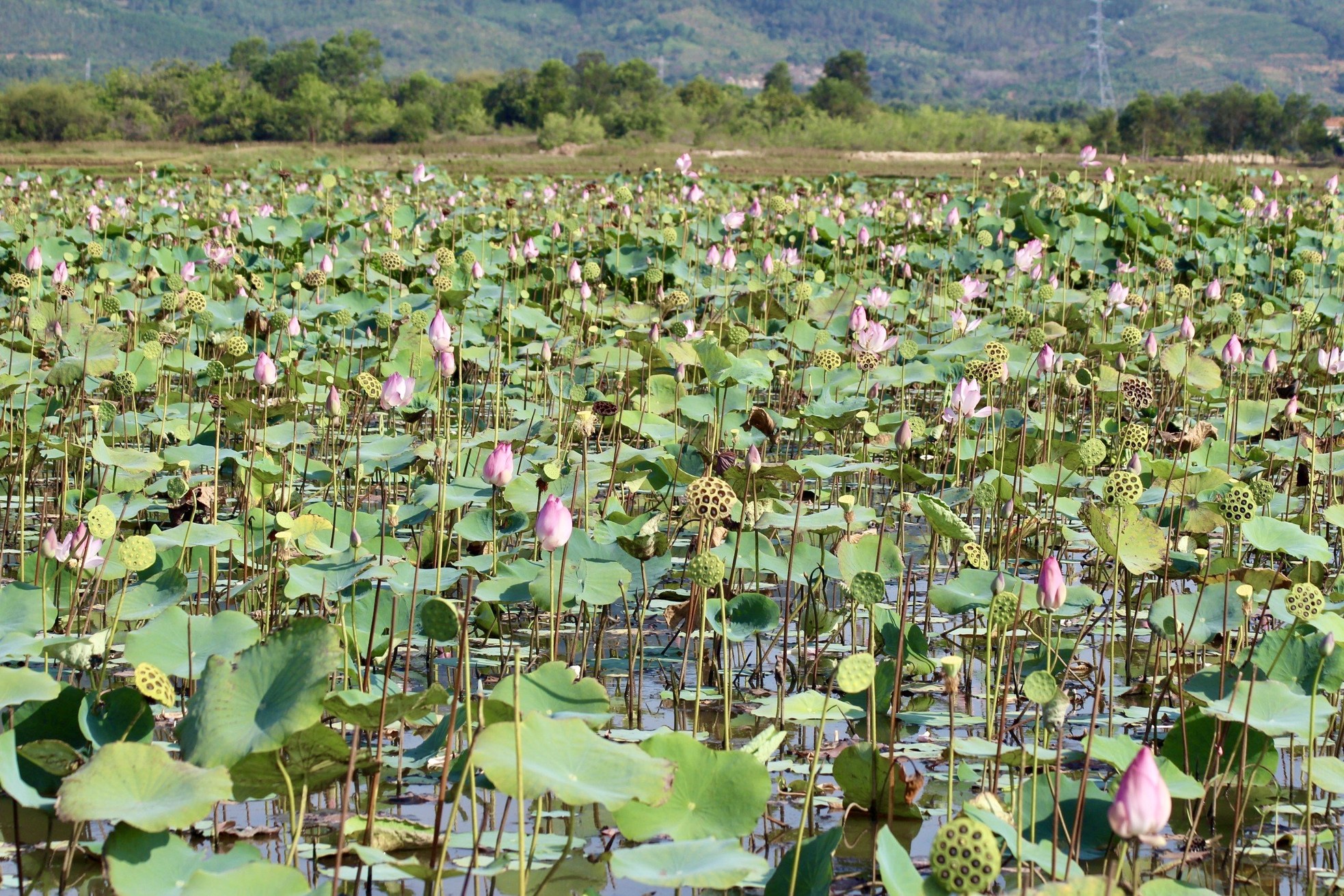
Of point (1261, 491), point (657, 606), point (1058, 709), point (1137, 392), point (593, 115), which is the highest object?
point (593, 115)

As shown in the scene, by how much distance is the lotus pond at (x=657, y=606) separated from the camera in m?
1.90

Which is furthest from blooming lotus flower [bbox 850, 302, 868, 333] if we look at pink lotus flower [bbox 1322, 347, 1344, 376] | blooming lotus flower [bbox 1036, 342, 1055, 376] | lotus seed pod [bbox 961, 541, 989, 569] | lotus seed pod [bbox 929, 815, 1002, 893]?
lotus seed pod [bbox 929, 815, 1002, 893]

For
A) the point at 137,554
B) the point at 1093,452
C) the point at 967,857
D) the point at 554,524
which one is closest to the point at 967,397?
the point at 1093,452

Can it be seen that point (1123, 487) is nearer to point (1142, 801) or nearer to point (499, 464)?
point (499, 464)

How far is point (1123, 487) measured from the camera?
8.68ft

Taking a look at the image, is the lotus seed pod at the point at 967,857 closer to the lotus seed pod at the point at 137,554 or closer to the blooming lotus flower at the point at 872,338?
the lotus seed pod at the point at 137,554

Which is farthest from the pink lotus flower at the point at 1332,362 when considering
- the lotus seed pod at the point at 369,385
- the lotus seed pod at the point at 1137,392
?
the lotus seed pod at the point at 369,385

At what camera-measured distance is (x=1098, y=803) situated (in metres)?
2.11

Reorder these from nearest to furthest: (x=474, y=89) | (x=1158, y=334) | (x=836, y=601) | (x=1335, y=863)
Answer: (x=1335, y=863) < (x=836, y=601) < (x=1158, y=334) < (x=474, y=89)

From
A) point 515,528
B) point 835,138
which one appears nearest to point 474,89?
point 835,138

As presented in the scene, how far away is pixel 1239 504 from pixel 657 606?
1.38 meters

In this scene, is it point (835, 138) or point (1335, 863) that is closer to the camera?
Result: point (1335, 863)

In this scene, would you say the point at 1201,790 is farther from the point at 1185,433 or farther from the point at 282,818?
the point at 1185,433

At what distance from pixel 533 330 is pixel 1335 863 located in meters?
4.87
